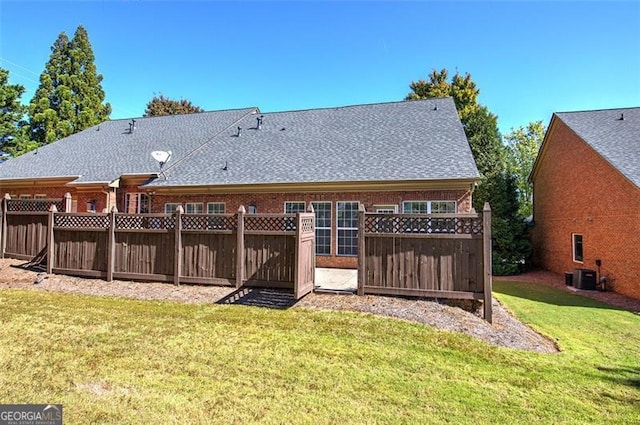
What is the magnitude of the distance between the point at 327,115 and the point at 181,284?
12140 millimetres

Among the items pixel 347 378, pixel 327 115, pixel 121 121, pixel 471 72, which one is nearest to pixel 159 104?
pixel 121 121

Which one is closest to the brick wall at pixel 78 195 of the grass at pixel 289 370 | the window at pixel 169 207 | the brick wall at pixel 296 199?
the brick wall at pixel 296 199

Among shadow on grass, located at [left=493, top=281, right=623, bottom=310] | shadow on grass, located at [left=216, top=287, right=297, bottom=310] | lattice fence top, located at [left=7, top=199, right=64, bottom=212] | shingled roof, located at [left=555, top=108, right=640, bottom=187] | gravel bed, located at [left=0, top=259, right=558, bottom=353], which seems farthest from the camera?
shingled roof, located at [left=555, top=108, right=640, bottom=187]

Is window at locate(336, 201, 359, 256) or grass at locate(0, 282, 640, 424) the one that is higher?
window at locate(336, 201, 359, 256)

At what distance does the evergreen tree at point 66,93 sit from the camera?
1077 inches

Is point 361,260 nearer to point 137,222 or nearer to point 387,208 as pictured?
point 387,208

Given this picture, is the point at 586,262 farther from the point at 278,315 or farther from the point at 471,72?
the point at 471,72

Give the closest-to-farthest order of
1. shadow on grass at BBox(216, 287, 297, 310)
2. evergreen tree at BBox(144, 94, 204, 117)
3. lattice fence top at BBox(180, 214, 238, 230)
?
shadow on grass at BBox(216, 287, 297, 310) < lattice fence top at BBox(180, 214, 238, 230) < evergreen tree at BBox(144, 94, 204, 117)

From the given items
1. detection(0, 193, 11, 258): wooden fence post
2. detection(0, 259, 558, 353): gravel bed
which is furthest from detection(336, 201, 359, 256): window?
detection(0, 193, 11, 258): wooden fence post

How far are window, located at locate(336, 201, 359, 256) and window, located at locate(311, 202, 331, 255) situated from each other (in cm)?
39

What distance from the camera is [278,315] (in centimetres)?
656

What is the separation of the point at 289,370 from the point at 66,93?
33.0 m

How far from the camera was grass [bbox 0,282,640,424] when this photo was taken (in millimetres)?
3377

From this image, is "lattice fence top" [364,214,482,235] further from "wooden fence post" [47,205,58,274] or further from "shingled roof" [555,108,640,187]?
"wooden fence post" [47,205,58,274]
